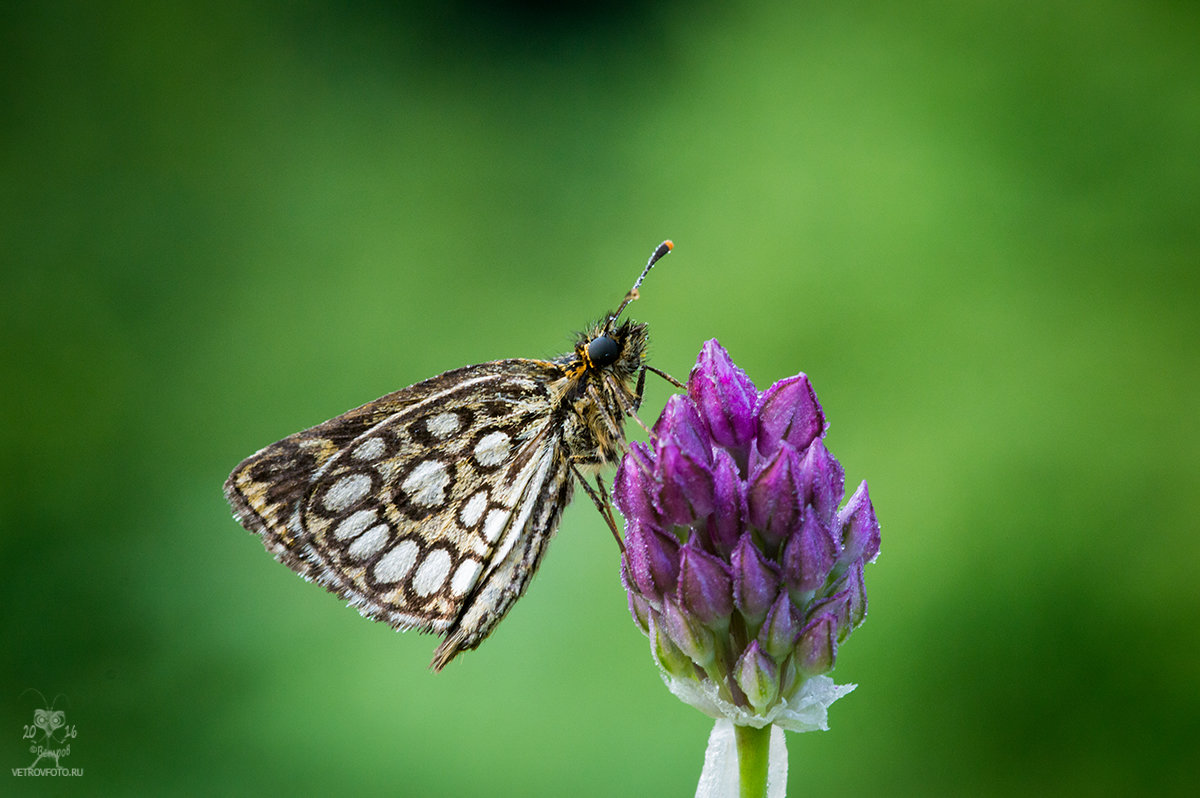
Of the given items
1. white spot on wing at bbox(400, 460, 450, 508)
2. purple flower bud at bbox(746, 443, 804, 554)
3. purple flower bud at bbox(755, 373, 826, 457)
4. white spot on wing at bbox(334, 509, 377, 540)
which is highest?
white spot on wing at bbox(400, 460, 450, 508)

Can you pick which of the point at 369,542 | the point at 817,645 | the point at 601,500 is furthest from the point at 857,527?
the point at 369,542

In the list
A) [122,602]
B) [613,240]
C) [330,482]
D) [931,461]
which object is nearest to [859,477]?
[931,461]

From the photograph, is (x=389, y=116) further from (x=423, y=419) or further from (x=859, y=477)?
(x=423, y=419)

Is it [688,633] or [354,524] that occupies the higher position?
[354,524]

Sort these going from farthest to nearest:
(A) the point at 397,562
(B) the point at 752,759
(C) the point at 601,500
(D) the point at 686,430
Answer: (A) the point at 397,562
(C) the point at 601,500
(D) the point at 686,430
(B) the point at 752,759

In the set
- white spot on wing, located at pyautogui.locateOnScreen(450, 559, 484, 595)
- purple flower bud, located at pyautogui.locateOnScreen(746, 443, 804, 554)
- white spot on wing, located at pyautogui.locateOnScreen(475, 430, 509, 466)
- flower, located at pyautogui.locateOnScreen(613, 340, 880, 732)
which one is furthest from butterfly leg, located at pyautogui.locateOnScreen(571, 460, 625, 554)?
purple flower bud, located at pyautogui.locateOnScreen(746, 443, 804, 554)

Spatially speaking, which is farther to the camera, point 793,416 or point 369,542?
point 369,542

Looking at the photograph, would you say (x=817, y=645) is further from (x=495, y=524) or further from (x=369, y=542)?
(x=369, y=542)

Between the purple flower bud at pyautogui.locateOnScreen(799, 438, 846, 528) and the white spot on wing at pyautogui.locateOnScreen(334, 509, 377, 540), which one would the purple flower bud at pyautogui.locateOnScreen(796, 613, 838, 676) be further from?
the white spot on wing at pyautogui.locateOnScreen(334, 509, 377, 540)
